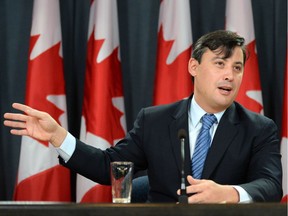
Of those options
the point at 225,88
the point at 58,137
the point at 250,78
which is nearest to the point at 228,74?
the point at 225,88

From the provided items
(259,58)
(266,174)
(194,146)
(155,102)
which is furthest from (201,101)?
(259,58)

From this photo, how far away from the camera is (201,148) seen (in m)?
2.55

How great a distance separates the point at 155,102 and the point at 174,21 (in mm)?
516

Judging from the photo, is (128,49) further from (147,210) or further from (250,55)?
(147,210)

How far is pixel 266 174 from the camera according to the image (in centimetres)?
241

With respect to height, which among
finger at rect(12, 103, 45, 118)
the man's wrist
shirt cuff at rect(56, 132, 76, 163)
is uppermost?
finger at rect(12, 103, 45, 118)

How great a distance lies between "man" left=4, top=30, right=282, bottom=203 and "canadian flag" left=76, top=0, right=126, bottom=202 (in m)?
0.88

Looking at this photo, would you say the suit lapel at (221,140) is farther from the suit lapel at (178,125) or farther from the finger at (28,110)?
the finger at (28,110)

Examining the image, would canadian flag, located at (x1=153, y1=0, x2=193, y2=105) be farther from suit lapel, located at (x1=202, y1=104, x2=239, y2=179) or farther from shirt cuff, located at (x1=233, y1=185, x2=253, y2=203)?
shirt cuff, located at (x1=233, y1=185, x2=253, y2=203)

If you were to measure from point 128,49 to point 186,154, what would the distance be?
1.41 meters

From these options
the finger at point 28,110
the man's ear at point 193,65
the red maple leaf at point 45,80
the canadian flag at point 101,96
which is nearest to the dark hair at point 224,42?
the man's ear at point 193,65

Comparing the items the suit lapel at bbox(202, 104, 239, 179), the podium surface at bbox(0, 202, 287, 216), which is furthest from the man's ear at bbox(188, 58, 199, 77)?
the podium surface at bbox(0, 202, 287, 216)

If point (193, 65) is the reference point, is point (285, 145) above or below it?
below

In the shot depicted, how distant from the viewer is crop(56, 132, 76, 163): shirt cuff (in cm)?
244
